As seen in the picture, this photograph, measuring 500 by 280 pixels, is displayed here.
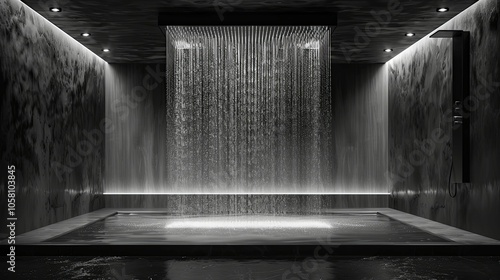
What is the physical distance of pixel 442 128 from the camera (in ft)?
31.1

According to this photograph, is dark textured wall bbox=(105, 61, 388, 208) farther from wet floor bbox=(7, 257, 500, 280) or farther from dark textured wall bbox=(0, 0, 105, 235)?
wet floor bbox=(7, 257, 500, 280)

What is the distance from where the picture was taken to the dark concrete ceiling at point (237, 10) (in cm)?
812

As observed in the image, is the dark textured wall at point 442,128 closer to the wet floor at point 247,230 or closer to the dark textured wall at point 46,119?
the wet floor at point 247,230

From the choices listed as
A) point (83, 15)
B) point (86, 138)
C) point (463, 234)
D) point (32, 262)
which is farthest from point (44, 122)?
point (463, 234)

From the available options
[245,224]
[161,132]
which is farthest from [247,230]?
[161,132]

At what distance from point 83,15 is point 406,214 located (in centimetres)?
593

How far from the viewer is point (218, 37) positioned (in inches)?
385

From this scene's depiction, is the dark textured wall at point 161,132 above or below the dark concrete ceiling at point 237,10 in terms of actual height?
below

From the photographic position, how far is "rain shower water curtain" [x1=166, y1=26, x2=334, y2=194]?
10.9 m

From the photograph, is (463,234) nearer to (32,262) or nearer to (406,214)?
(406,214)

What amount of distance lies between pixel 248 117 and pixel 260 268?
18.1ft
